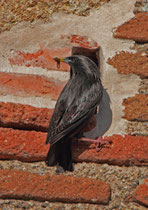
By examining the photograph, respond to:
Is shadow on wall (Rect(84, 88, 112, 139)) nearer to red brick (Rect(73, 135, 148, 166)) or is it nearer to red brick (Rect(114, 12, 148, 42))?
red brick (Rect(73, 135, 148, 166))

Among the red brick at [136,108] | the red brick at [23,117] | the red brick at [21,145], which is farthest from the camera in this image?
the red brick at [136,108]

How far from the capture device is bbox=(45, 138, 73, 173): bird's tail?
1.89 meters

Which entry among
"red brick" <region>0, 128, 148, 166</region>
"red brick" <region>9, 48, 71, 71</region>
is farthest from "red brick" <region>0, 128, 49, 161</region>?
"red brick" <region>9, 48, 71, 71</region>

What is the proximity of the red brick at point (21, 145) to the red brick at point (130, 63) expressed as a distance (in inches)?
26.6

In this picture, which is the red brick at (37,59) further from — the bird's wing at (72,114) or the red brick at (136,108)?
the red brick at (136,108)

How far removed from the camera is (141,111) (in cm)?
211

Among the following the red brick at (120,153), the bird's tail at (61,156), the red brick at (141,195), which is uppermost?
the red brick at (120,153)

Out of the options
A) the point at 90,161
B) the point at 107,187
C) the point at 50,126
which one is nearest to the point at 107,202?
the point at 107,187

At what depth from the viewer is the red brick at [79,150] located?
1.90m

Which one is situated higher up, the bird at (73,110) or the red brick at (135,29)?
the red brick at (135,29)

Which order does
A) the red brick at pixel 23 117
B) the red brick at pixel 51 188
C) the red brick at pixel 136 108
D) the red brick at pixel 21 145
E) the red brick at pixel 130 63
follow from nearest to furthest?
the red brick at pixel 51 188, the red brick at pixel 21 145, the red brick at pixel 23 117, the red brick at pixel 136 108, the red brick at pixel 130 63

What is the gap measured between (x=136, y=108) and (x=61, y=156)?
1.67 ft

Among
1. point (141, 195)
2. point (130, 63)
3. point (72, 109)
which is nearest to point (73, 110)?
point (72, 109)

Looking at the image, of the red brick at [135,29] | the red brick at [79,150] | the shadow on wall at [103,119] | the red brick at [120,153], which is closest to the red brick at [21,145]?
the red brick at [79,150]
